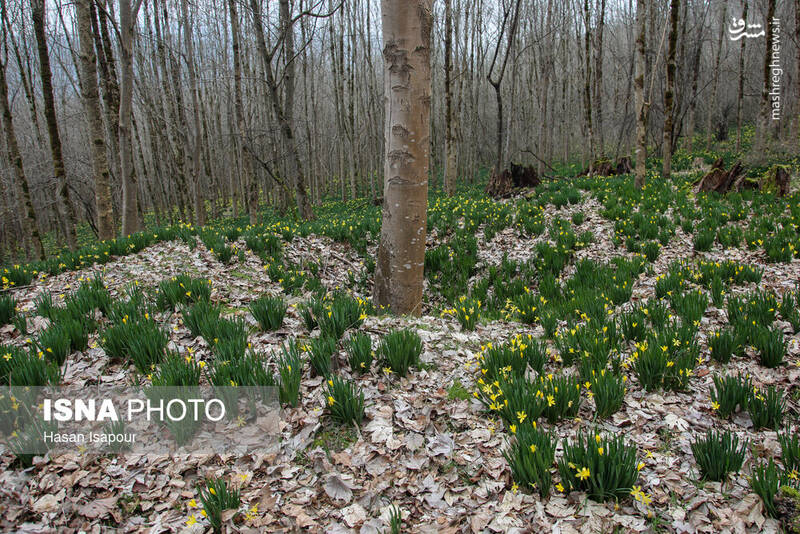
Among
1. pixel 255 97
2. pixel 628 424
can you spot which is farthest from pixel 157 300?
pixel 255 97

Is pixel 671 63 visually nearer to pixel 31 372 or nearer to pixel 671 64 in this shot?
pixel 671 64

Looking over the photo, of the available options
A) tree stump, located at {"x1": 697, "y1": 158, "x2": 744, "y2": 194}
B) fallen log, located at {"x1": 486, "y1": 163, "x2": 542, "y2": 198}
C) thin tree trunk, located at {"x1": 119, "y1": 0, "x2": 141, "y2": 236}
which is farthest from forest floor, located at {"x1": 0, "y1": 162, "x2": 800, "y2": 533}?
fallen log, located at {"x1": 486, "y1": 163, "x2": 542, "y2": 198}

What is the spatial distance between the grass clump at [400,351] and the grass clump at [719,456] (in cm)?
173

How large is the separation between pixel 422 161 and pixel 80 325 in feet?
10.4

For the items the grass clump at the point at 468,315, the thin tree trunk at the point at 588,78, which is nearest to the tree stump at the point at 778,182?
the thin tree trunk at the point at 588,78

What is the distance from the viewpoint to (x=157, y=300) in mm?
3771

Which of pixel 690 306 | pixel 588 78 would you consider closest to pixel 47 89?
pixel 690 306

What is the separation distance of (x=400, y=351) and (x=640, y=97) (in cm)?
938

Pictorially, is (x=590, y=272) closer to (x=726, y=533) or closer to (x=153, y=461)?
(x=726, y=533)

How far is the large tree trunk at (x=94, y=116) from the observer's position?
6988mm

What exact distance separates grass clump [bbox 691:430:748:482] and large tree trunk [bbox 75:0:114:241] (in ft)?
29.0

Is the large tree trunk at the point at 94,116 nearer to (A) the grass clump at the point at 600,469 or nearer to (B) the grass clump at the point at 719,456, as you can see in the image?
(A) the grass clump at the point at 600,469

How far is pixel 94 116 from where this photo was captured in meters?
7.17

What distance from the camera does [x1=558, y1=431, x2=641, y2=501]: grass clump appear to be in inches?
72.0
